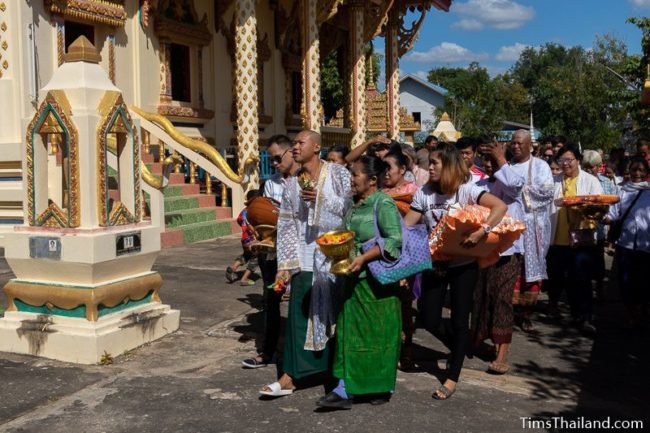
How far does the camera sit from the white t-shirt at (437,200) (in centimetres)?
489

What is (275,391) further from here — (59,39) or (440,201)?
(59,39)

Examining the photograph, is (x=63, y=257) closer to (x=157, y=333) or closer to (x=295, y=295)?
(x=157, y=333)

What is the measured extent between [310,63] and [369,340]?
38.9 feet

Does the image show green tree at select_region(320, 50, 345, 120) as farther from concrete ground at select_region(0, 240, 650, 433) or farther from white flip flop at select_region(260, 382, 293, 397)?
white flip flop at select_region(260, 382, 293, 397)

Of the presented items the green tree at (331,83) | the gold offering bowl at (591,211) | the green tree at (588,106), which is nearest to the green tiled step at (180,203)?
the gold offering bowl at (591,211)

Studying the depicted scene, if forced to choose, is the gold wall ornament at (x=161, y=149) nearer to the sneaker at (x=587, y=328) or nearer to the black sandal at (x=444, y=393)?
the sneaker at (x=587, y=328)

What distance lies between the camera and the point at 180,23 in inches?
571

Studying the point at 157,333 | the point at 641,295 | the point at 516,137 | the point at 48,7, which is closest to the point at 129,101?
the point at 48,7

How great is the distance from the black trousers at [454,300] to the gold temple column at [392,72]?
16.3 meters

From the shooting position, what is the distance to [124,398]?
4.55 m

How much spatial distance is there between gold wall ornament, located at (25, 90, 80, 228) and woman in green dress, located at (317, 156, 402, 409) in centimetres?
238

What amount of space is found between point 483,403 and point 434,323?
62cm

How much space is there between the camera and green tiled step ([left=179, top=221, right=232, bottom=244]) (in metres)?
11.4

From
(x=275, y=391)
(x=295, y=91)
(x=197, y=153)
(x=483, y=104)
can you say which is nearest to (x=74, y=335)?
(x=275, y=391)
